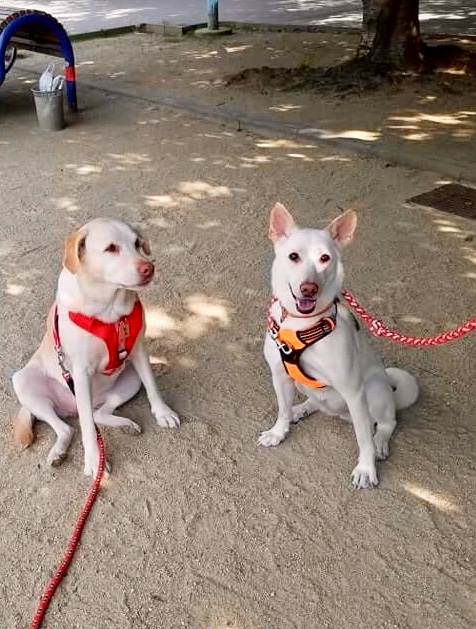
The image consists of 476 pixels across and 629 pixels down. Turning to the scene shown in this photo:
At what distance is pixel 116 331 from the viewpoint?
3199 mm

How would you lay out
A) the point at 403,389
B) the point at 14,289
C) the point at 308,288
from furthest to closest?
the point at 14,289 → the point at 403,389 → the point at 308,288

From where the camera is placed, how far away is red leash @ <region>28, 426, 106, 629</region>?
2602 millimetres

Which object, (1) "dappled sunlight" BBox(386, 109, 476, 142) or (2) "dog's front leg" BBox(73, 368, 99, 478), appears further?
(1) "dappled sunlight" BBox(386, 109, 476, 142)

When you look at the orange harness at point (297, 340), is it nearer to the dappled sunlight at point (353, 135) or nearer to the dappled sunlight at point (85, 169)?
the dappled sunlight at point (85, 169)

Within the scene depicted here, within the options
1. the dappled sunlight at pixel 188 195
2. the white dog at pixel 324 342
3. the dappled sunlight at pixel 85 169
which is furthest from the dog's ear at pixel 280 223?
the dappled sunlight at pixel 85 169

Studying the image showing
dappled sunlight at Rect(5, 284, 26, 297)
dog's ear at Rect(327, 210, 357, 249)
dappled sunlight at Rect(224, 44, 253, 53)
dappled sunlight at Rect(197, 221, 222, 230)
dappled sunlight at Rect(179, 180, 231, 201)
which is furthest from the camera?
dappled sunlight at Rect(224, 44, 253, 53)

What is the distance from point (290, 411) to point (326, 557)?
830 millimetres

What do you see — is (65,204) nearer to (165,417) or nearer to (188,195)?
(188,195)

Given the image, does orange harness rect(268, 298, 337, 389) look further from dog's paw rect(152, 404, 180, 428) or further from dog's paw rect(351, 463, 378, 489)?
dog's paw rect(152, 404, 180, 428)

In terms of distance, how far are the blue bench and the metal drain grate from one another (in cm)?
532

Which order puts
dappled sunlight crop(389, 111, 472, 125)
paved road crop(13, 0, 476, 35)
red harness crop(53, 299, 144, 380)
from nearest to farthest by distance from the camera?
red harness crop(53, 299, 144, 380) → dappled sunlight crop(389, 111, 472, 125) → paved road crop(13, 0, 476, 35)

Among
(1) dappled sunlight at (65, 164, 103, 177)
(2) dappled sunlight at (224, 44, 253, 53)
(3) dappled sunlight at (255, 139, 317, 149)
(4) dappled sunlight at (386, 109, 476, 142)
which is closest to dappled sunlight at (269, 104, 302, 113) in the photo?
(3) dappled sunlight at (255, 139, 317, 149)

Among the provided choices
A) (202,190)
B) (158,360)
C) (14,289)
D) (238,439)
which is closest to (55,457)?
(238,439)

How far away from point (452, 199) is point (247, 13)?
570 inches
